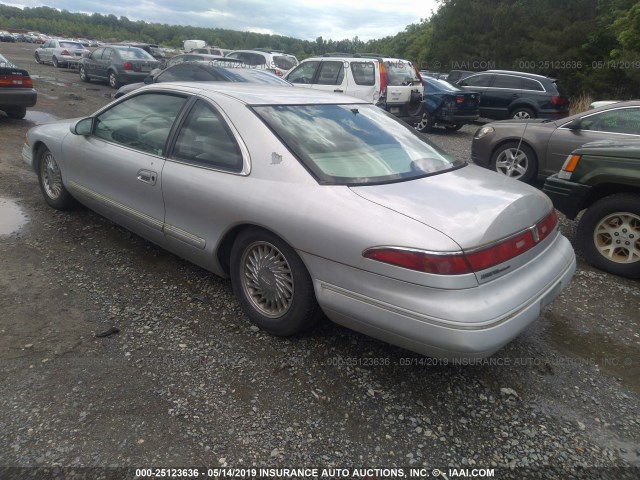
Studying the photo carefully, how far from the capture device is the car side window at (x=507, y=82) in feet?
46.2

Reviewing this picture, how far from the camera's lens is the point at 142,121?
4008 mm

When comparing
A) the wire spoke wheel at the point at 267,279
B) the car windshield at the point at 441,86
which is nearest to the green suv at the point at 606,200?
the wire spoke wheel at the point at 267,279

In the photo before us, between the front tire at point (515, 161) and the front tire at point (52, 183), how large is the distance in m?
5.84

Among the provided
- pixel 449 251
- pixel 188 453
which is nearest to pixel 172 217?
pixel 188 453

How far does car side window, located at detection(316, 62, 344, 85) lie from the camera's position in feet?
36.1

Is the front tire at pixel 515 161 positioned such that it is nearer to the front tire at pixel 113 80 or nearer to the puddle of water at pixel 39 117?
the puddle of water at pixel 39 117

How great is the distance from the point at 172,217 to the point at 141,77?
1575 centimetres

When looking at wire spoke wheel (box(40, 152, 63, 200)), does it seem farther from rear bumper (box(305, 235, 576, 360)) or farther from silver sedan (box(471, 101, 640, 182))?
silver sedan (box(471, 101, 640, 182))

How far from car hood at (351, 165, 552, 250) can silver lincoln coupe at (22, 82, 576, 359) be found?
1 centimetres

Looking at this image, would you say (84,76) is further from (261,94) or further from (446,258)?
(446,258)

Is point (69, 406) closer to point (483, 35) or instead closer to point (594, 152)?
point (594, 152)

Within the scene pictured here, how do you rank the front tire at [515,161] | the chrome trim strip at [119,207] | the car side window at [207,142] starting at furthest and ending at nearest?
1. the front tire at [515,161]
2. the chrome trim strip at [119,207]
3. the car side window at [207,142]

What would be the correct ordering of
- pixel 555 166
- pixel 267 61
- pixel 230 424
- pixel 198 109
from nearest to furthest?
pixel 230 424 → pixel 198 109 → pixel 555 166 → pixel 267 61

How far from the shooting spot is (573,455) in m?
2.38
